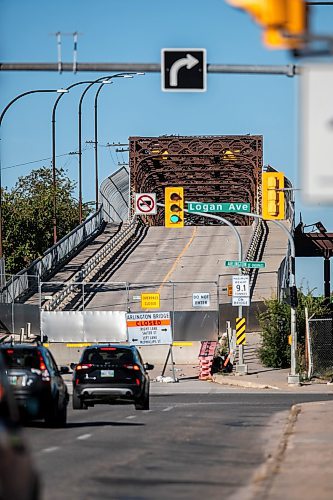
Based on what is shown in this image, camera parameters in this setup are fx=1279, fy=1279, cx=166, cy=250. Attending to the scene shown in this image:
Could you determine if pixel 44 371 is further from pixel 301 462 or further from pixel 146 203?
pixel 146 203

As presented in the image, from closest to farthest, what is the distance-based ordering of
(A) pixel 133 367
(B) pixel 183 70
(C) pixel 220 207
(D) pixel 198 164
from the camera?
1. (B) pixel 183 70
2. (A) pixel 133 367
3. (C) pixel 220 207
4. (D) pixel 198 164

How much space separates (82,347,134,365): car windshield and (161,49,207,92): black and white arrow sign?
11036 mm

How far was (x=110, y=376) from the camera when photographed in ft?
97.2

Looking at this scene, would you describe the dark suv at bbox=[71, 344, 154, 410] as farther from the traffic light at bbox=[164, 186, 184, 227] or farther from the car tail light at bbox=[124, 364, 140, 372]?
the traffic light at bbox=[164, 186, 184, 227]

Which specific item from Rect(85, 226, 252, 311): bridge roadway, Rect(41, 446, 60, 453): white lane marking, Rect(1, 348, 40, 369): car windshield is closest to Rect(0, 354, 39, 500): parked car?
Rect(41, 446, 60, 453): white lane marking

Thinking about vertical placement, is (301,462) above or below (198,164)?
below

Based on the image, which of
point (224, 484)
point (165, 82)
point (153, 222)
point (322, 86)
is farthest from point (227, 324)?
point (153, 222)

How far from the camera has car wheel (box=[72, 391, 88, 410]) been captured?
30538mm

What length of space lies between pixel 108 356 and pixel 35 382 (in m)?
6.92

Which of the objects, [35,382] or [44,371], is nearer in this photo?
[35,382]

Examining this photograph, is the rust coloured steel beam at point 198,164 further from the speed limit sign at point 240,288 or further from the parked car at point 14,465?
the parked car at point 14,465

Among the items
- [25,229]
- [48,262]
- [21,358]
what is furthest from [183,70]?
[25,229]

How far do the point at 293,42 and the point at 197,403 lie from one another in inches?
957

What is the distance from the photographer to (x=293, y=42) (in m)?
12.0
